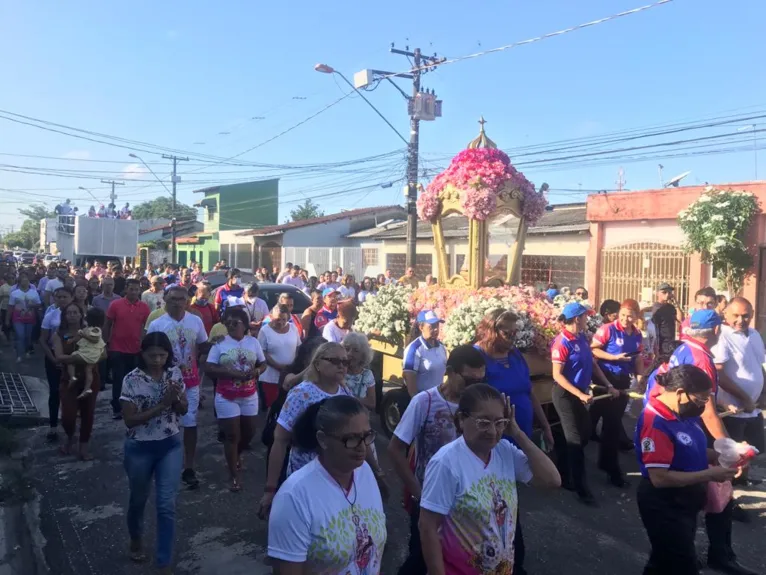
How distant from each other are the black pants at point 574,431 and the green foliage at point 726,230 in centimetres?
821

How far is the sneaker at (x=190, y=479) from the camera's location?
594 centimetres

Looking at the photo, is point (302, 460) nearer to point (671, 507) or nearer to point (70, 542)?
point (671, 507)

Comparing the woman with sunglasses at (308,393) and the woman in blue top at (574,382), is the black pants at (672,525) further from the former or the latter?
the woman in blue top at (574,382)

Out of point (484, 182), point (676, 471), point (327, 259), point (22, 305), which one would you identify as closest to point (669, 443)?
point (676, 471)

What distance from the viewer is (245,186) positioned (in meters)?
43.2

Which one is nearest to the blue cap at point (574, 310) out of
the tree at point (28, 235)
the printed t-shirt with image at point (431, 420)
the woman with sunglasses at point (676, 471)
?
the woman with sunglasses at point (676, 471)

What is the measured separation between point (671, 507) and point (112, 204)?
224 feet

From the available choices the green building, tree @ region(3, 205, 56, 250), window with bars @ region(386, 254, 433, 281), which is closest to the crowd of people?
window with bars @ region(386, 254, 433, 281)

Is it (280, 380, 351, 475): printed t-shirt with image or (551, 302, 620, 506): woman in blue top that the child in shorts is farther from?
(551, 302, 620, 506): woman in blue top

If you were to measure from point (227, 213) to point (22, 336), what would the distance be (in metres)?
30.5

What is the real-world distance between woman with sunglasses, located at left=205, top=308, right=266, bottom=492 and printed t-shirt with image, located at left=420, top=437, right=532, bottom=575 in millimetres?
3275

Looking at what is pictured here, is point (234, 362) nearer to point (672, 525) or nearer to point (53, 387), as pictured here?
point (53, 387)

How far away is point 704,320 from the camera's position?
4.80m

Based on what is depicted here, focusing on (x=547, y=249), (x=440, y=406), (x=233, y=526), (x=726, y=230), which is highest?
(x=726, y=230)
